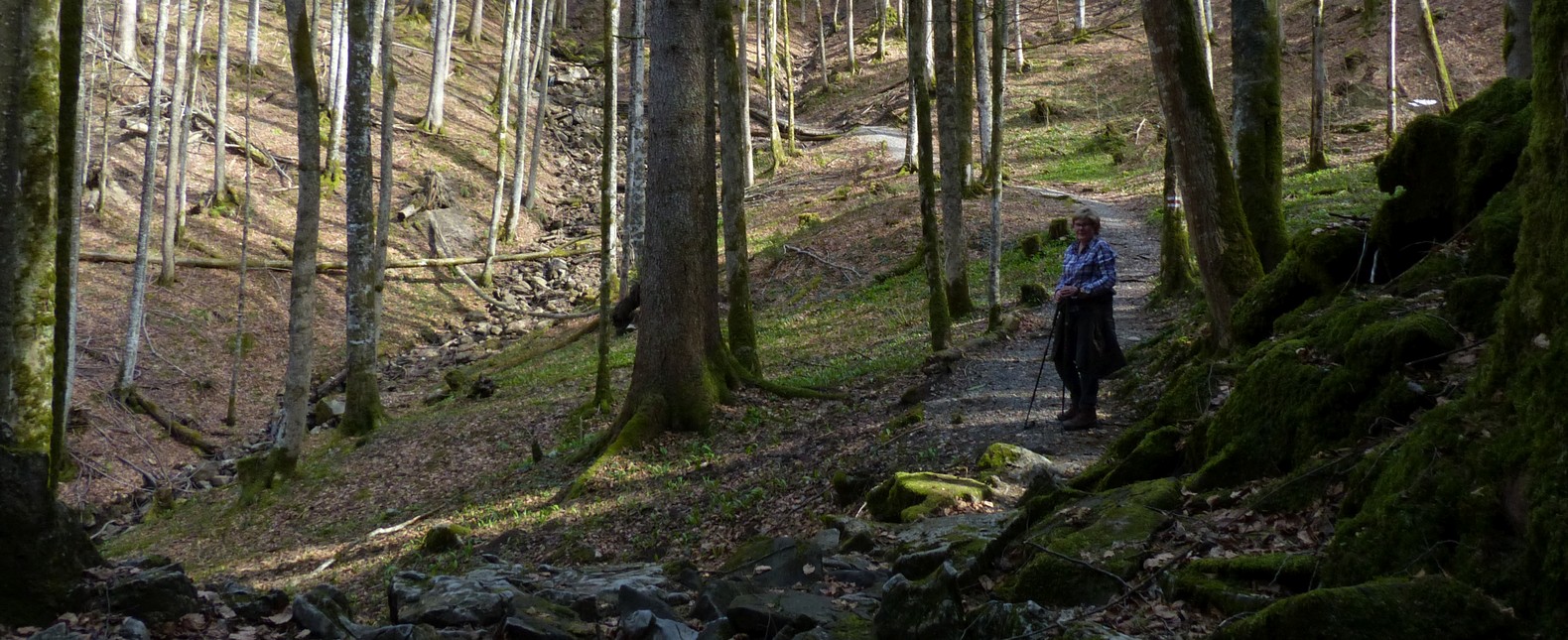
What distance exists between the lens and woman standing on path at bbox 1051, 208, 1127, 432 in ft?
28.4


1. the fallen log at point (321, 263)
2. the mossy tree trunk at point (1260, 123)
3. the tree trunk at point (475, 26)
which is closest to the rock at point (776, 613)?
the mossy tree trunk at point (1260, 123)

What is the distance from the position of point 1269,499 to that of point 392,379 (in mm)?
21356

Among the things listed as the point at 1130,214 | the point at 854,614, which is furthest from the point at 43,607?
the point at 1130,214

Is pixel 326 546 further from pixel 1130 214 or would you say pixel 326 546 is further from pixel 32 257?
pixel 1130 214

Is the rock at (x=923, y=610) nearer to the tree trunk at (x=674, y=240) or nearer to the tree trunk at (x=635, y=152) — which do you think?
the tree trunk at (x=674, y=240)

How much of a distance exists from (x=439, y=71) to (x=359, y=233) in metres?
21.8

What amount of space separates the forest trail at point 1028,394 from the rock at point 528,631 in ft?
14.0

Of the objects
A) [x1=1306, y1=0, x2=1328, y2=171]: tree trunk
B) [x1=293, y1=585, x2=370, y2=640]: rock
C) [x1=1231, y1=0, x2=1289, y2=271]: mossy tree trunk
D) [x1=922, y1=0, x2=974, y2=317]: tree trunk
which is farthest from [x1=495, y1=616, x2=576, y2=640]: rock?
[x1=1306, y1=0, x2=1328, y2=171]: tree trunk

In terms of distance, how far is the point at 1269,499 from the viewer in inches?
183

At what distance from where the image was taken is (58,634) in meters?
4.70

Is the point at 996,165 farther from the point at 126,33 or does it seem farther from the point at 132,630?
the point at 126,33

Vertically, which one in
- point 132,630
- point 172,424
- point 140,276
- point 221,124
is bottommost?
point 172,424

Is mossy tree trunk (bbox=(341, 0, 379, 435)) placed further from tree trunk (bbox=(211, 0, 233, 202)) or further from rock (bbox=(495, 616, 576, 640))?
tree trunk (bbox=(211, 0, 233, 202))

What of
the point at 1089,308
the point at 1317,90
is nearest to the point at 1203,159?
the point at 1089,308
